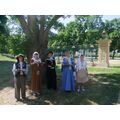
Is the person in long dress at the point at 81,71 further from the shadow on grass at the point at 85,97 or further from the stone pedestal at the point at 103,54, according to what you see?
the stone pedestal at the point at 103,54

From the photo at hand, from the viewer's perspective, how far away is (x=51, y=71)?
10641mm

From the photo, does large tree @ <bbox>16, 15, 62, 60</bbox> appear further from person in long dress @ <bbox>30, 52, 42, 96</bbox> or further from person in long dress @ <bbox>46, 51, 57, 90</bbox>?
person in long dress @ <bbox>30, 52, 42, 96</bbox>

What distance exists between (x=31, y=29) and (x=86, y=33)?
107 feet

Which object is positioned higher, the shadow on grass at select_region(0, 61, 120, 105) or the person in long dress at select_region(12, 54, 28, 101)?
the person in long dress at select_region(12, 54, 28, 101)

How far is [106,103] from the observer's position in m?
9.37

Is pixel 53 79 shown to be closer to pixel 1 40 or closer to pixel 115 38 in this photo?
pixel 1 40

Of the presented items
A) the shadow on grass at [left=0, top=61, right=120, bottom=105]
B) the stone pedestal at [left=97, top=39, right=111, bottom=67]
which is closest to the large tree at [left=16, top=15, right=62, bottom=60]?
the shadow on grass at [left=0, top=61, right=120, bottom=105]

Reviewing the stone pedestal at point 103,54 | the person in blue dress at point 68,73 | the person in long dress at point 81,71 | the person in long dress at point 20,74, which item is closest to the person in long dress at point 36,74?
the person in long dress at point 20,74

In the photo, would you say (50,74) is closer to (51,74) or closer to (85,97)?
(51,74)

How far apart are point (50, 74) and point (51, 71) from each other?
12 cm

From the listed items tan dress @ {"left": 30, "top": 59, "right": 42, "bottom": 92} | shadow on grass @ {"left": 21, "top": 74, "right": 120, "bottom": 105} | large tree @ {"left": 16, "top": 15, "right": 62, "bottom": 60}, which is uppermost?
large tree @ {"left": 16, "top": 15, "right": 62, "bottom": 60}

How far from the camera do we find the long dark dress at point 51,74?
10469mm

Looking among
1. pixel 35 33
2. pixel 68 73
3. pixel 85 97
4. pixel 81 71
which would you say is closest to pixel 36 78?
pixel 68 73

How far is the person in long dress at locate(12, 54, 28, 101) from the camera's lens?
967 cm
